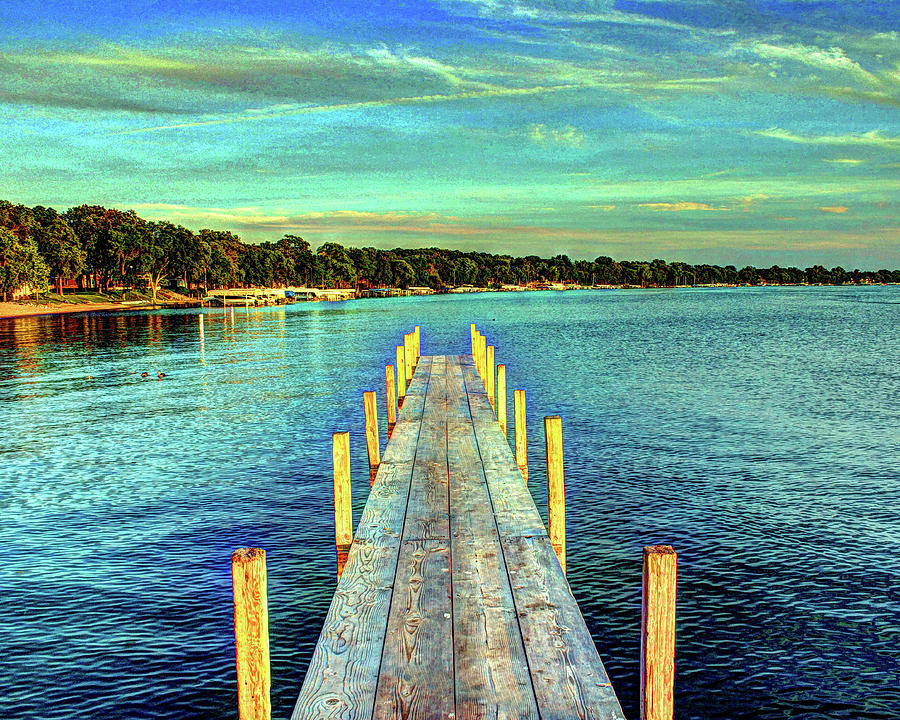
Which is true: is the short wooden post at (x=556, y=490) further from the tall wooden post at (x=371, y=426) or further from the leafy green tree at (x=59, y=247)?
the leafy green tree at (x=59, y=247)

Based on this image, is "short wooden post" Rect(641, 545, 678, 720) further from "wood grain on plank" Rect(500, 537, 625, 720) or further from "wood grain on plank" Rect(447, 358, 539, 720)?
"wood grain on plank" Rect(447, 358, 539, 720)

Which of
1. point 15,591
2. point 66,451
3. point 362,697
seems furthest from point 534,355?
point 362,697

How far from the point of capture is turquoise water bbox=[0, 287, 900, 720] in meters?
9.54

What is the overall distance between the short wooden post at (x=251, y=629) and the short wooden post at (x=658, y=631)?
2632mm

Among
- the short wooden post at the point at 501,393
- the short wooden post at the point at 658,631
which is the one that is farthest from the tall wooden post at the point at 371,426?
the short wooden post at the point at 658,631

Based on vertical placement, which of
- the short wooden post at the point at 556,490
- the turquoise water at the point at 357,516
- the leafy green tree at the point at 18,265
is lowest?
the turquoise water at the point at 357,516

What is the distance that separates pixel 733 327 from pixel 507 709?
287 ft

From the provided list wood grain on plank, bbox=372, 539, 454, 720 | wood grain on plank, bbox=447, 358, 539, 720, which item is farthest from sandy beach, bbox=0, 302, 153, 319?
wood grain on plank, bbox=372, 539, 454, 720

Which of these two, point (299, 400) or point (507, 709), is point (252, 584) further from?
point (299, 400)

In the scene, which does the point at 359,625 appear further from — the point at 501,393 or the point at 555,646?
the point at 501,393

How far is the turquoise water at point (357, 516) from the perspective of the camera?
954 centimetres

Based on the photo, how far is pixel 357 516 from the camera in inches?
620

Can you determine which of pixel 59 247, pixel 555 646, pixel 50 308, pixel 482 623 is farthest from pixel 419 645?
pixel 59 247

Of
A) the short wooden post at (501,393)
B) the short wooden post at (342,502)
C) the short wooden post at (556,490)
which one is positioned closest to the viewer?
the short wooden post at (342,502)
